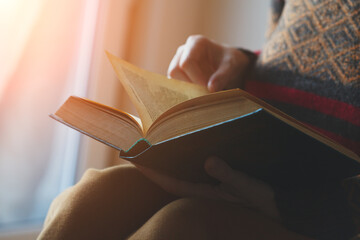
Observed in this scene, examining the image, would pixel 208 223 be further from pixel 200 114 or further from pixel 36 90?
pixel 36 90

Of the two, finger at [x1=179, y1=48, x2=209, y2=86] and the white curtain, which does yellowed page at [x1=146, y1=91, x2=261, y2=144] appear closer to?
finger at [x1=179, y1=48, x2=209, y2=86]

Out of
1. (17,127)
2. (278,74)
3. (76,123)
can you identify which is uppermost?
(278,74)

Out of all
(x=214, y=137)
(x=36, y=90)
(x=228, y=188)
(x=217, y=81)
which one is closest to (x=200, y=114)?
(x=214, y=137)

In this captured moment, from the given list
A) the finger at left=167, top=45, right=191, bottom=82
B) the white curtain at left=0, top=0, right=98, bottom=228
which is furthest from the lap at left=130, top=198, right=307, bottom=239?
the white curtain at left=0, top=0, right=98, bottom=228

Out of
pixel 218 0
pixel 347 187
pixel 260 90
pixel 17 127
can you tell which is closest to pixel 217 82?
pixel 260 90

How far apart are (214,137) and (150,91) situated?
187 mm

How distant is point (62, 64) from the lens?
1176 millimetres

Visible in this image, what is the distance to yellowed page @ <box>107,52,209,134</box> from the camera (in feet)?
1.52

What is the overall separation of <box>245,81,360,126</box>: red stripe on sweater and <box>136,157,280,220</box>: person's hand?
0.26 metres

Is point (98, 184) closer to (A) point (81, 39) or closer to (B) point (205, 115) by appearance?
(B) point (205, 115)

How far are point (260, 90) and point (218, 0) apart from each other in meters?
0.86

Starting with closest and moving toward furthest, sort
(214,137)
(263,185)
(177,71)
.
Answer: (214,137) → (263,185) → (177,71)

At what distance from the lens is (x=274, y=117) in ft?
1.02

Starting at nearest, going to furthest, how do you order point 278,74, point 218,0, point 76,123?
1. point 76,123
2. point 278,74
3. point 218,0
